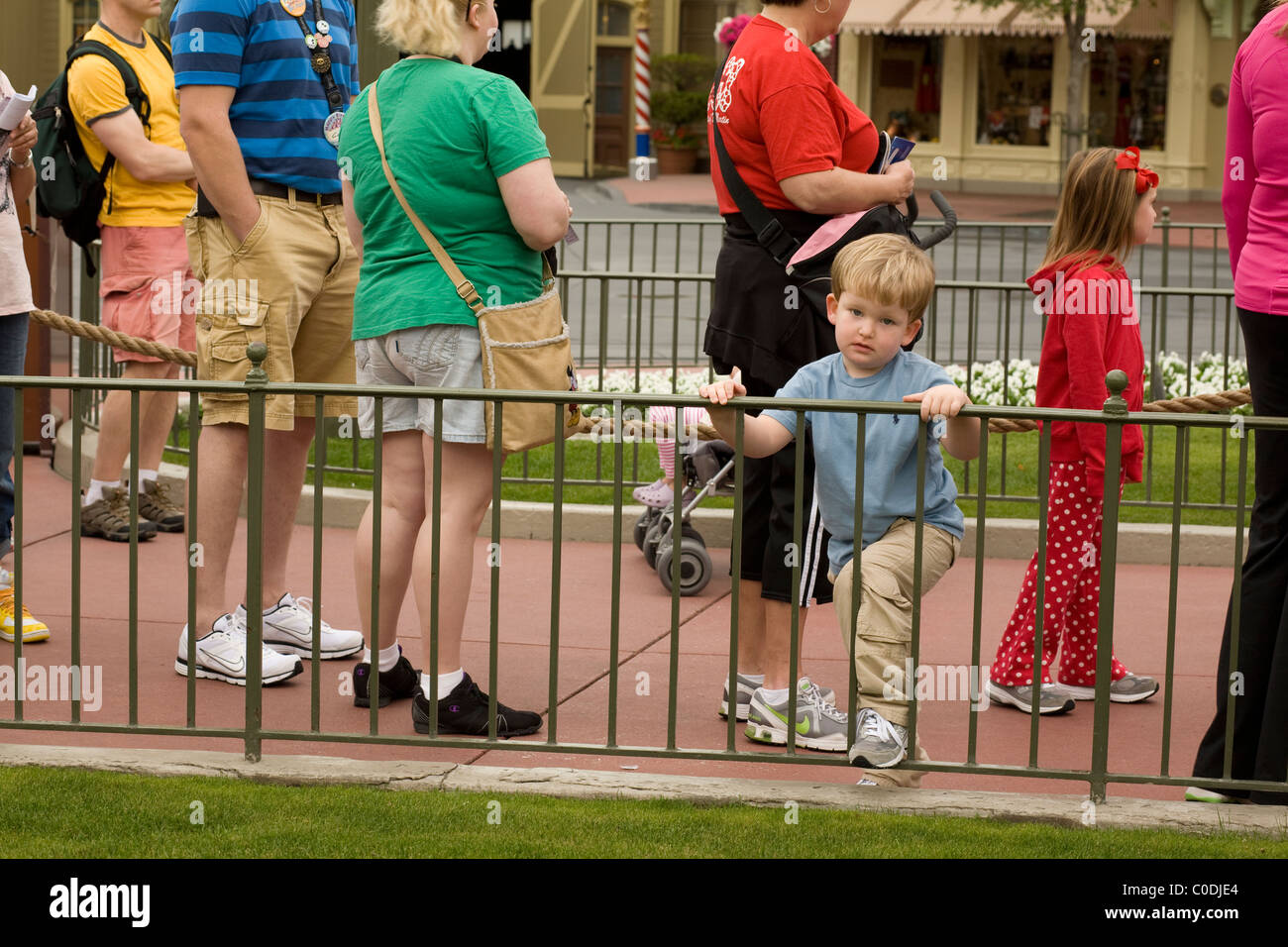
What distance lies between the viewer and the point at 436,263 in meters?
4.91

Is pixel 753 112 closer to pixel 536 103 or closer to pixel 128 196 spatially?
pixel 128 196

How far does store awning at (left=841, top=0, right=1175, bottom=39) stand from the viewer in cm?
3325

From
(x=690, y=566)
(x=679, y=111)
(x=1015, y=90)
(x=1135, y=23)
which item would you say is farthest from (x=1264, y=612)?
(x=679, y=111)

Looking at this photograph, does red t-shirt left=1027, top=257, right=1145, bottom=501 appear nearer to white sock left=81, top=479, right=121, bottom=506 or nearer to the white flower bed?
white sock left=81, top=479, right=121, bottom=506

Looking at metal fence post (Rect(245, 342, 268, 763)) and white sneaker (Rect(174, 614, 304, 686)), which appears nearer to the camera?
metal fence post (Rect(245, 342, 268, 763))

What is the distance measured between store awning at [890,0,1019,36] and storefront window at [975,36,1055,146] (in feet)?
3.01

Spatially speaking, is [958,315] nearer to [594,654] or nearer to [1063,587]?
[594,654]

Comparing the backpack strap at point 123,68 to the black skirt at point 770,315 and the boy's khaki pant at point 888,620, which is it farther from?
the boy's khaki pant at point 888,620

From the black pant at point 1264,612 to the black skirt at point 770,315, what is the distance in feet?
3.75

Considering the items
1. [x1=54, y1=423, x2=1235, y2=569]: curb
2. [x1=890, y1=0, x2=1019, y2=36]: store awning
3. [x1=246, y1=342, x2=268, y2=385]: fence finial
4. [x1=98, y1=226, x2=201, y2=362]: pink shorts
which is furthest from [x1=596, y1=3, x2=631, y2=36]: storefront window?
[x1=246, y1=342, x2=268, y2=385]: fence finial

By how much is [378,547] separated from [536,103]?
35.2 meters

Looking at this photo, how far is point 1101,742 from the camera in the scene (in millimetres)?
4504

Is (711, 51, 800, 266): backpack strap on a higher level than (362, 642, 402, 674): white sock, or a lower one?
higher

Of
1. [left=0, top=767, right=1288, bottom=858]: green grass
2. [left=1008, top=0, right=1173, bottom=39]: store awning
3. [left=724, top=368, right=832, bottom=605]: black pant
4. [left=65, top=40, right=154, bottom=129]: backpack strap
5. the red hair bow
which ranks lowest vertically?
[left=0, top=767, right=1288, bottom=858]: green grass
